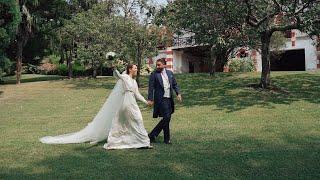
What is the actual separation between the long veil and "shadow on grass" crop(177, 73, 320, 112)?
6.17m

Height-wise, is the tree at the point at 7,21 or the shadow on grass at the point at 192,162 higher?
the tree at the point at 7,21

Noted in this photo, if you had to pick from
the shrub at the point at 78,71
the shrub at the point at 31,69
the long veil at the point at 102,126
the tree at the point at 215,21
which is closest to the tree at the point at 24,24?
the shrub at the point at 78,71

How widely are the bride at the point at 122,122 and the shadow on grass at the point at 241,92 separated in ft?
20.4

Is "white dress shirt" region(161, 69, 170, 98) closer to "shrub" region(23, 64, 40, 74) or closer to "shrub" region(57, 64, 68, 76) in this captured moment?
"shrub" region(57, 64, 68, 76)

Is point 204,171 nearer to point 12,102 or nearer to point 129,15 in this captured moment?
point 12,102

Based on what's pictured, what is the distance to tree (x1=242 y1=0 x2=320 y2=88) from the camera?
17.5 meters

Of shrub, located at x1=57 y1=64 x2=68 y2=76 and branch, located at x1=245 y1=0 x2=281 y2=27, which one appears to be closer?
branch, located at x1=245 y1=0 x2=281 y2=27

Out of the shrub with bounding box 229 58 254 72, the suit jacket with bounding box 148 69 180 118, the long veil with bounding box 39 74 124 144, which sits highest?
the shrub with bounding box 229 58 254 72

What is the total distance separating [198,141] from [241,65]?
2574 centimetres

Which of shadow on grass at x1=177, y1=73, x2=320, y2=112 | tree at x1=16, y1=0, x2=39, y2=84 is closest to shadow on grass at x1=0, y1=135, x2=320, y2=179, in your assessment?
shadow on grass at x1=177, y1=73, x2=320, y2=112

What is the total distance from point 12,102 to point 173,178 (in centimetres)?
1643

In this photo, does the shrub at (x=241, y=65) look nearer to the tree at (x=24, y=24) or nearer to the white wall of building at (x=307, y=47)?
the white wall of building at (x=307, y=47)

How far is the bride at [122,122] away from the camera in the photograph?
32.8 ft

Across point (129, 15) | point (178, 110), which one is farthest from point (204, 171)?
point (129, 15)
